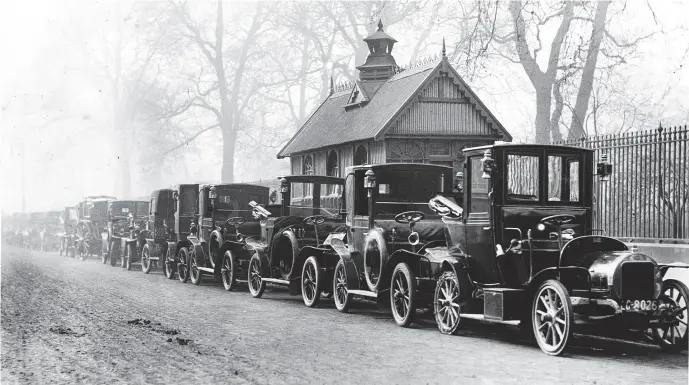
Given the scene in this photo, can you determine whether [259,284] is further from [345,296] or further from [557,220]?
[557,220]

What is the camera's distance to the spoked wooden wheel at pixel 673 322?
973 cm

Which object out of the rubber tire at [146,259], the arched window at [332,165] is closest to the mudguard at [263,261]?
the rubber tire at [146,259]

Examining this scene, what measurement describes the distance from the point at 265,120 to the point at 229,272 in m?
38.8

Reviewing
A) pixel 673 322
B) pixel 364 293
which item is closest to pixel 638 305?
pixel 673 322

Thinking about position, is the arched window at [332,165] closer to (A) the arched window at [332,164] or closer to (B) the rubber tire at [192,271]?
(A) the arched window at [332,164]

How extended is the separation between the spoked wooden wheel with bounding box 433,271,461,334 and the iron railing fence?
4.00 metres

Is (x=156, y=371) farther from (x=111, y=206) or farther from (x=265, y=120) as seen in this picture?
(x=265, y=120)

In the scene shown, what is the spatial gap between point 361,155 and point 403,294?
1474 centimetres

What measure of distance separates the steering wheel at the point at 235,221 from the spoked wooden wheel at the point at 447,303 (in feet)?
29.7

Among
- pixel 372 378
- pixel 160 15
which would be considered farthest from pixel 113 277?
pixel 160 15

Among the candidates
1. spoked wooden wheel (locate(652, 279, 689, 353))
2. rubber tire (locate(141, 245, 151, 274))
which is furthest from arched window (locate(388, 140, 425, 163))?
spoked wooden wheel (locate(652, 279, 689, 353))

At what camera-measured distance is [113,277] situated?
2278 cm

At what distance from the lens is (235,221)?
20016 mm

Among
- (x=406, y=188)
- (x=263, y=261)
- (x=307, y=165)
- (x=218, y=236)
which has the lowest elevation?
(x=263, y=261)
